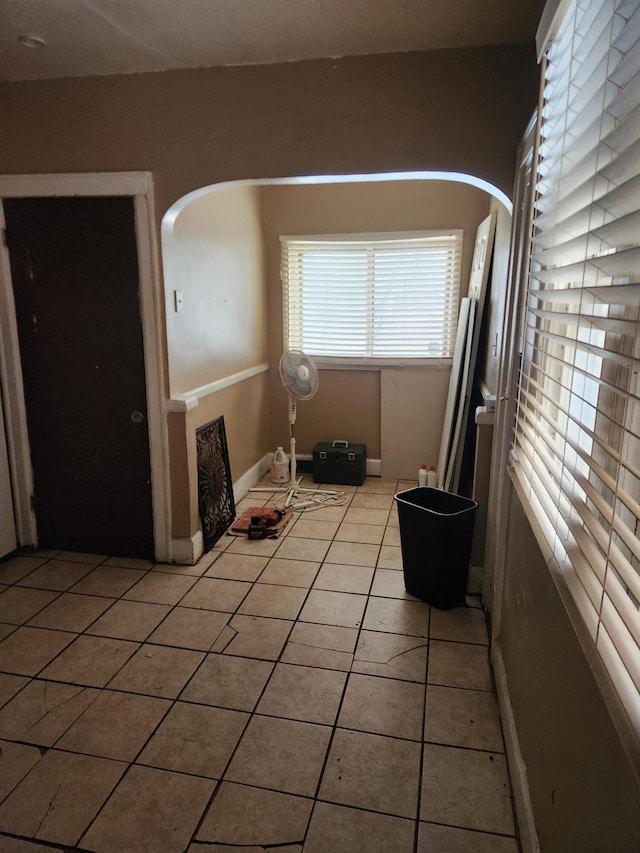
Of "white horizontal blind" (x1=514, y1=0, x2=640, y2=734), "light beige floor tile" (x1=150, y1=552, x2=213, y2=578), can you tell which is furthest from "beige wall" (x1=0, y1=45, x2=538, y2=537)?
"light beige floor tile" (x1=150, y1=552, x2=213, y2=578)

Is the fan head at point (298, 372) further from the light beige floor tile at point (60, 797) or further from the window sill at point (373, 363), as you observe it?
the light beige floor tile at point (60, 797)

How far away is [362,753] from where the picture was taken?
188cm

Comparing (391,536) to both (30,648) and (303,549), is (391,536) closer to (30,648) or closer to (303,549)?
(303,549)

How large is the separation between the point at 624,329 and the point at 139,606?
8.32 feet

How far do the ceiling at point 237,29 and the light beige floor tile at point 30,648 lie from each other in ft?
8.37

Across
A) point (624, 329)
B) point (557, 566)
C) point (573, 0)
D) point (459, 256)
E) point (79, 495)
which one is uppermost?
point (573, 0)

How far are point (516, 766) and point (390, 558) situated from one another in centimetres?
159

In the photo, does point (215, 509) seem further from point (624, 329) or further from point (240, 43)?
point (624, 329)

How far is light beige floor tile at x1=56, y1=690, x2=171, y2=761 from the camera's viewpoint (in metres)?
1.90

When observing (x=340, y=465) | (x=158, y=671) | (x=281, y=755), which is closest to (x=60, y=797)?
(x=158, y=671)

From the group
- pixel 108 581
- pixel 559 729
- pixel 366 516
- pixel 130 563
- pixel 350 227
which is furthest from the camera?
pixel 350 227

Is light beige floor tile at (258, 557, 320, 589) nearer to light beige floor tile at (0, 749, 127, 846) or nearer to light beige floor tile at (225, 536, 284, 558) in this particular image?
light beige floor tile at (225, 536, 284, 558)

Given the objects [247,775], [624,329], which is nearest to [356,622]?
[247,775]

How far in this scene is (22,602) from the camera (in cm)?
278
